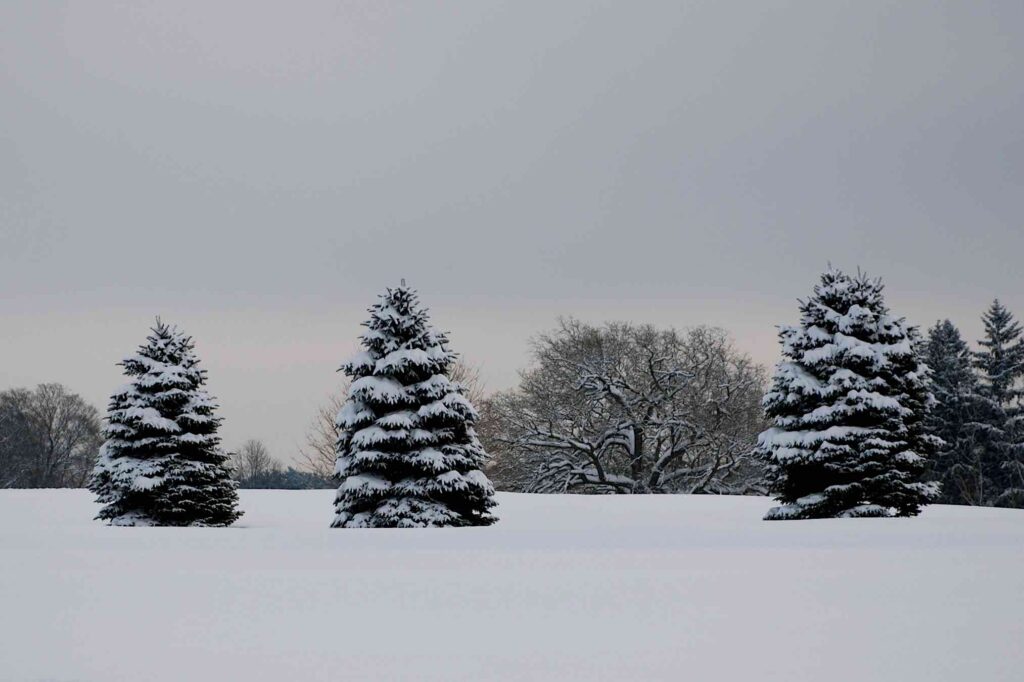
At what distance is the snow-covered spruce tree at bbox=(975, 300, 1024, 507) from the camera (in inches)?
1999

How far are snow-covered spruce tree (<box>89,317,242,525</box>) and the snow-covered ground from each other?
17.0 ft

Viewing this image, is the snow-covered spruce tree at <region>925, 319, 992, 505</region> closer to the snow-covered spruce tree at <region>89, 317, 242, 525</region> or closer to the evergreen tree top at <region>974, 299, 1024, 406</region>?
the evergreen tree top at <region>974, 299, 1024, 406</region>

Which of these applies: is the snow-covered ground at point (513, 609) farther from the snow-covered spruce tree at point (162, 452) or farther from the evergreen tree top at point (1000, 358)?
the evergreen tree top at point (1000, 358)

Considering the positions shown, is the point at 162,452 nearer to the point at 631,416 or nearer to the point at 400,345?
the point at 400,345

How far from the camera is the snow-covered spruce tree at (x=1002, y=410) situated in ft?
167

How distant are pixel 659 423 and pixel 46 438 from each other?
33.3 meters

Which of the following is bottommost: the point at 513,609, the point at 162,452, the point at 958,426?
the point at 513,609

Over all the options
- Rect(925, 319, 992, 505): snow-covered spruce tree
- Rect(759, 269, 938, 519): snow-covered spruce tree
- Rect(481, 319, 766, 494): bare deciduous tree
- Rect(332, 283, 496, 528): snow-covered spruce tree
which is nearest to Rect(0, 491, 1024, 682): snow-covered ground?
Rect(332, 283, 496, 528): snow-covered spruce tree

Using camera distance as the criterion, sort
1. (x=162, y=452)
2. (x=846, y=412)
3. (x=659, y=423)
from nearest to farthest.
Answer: (x=846, y=412)
(x=162, y=452)
(x=659, y=423)

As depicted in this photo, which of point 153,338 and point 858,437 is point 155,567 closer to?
point 153,338

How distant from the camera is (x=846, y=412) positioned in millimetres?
19219

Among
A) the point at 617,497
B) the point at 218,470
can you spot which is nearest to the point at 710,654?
the point at 218,470

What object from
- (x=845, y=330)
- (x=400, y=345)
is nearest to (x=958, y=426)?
(x=845, y=330)

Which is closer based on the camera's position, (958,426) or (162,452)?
(162,452)
